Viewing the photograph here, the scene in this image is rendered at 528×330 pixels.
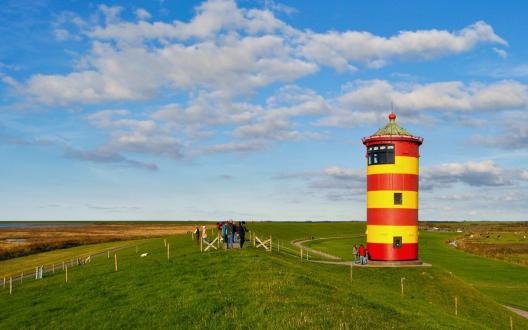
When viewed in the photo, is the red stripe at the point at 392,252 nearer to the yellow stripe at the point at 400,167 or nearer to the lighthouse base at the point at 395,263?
the lighthouse base at the point at 395,263

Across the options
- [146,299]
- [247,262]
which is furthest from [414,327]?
[146,299]

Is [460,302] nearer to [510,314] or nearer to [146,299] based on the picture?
[510,314]

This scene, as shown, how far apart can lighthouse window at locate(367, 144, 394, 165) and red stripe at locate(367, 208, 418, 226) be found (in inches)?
192

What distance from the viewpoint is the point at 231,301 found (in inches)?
857

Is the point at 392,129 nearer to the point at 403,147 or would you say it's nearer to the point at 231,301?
the point at 403,147

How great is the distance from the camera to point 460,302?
36.9 metres

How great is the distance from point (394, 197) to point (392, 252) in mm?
5460

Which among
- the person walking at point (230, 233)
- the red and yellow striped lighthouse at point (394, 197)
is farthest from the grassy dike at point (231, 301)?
the red and yellow striped lighthouse at point (394, 197)

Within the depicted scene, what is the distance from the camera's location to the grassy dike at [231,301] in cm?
1981

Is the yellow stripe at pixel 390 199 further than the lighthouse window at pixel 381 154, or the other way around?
the lighthouse window at pixel 381 154

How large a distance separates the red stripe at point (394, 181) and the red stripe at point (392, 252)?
5685 mm

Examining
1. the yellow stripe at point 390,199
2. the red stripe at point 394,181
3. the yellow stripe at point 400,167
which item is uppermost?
the yellow stripe at point 400,167

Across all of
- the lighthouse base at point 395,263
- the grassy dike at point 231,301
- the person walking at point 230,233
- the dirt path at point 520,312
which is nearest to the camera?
the grassy dike at point 231,301

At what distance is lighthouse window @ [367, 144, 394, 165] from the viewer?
47.6m
